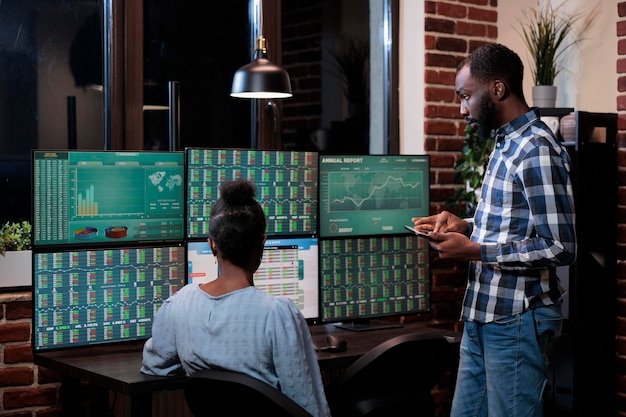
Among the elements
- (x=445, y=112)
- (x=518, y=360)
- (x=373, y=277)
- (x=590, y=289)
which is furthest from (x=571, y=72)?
(x=518, y=360)

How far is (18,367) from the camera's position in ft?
10.3

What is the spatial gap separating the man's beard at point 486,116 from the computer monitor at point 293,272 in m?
0.97

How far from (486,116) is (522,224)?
345mm

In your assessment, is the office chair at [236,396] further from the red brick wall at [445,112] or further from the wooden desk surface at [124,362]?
the red brick wall at [445,112]

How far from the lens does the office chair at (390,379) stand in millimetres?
2332

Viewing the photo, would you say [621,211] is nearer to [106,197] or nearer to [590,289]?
[590,289]

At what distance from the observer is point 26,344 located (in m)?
3.15

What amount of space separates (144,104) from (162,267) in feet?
2.69

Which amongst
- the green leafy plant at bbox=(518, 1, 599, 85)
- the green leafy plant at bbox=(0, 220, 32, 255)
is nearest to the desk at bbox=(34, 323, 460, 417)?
the green leafy plant at bbox=(0, 220, 32, 255)

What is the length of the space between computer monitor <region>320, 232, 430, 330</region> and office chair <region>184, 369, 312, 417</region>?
1.43 meters

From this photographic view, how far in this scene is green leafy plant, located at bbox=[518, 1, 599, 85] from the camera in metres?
4.08

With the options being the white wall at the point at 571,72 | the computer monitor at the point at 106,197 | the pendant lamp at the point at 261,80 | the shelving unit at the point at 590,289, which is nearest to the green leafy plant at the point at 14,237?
the computer monitor at the point at 106,197

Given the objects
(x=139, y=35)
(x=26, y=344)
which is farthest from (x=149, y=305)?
(x=139, y=35)

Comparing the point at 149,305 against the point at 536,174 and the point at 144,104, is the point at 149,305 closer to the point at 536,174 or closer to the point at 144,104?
the point at 144,104
